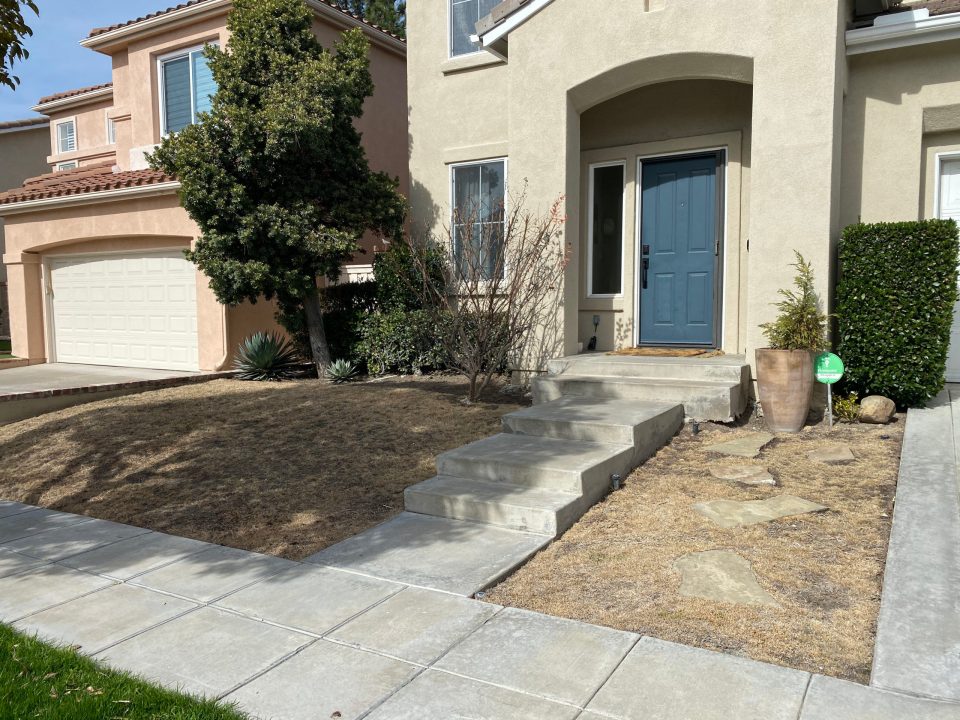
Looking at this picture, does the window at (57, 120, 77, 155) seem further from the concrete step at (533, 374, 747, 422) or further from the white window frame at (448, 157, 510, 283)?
the concrete step at (533, 374, 747, 422)

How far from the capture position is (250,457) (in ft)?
23.3

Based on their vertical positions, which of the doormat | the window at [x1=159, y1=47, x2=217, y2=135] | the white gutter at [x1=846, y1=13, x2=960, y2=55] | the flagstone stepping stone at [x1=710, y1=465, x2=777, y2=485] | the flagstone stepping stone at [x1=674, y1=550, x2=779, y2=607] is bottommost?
the flagstone stepping stone at [x1=674, y1=550, x2=779, y2=607]

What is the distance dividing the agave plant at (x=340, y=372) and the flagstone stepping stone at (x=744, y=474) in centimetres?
612

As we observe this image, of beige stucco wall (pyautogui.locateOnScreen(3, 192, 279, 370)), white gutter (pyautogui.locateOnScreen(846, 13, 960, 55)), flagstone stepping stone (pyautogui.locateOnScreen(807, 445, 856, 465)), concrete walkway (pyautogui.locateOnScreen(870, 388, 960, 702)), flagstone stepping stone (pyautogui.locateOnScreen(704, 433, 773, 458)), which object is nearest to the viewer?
concrete walkway (pyautogui.locateOnScreen(870, 388, 960, 702))

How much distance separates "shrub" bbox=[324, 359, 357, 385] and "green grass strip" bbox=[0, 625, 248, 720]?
24.0 feet

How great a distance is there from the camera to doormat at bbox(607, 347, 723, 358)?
8.83m

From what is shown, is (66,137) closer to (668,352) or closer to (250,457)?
(250,457)

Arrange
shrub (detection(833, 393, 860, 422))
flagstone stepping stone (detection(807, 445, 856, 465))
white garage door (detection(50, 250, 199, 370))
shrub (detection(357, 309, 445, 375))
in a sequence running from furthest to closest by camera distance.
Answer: white garage door (detection(50, 250, 199, 370))
shrub (detection(357, 309, 445, 375))
shrub (detection(833, 393, 860, 422))
flagstone stepping stone (detection(807, 445, 856, 465))

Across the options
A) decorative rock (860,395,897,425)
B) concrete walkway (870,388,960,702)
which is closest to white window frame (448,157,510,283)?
decorative rock (860,395,897,425)

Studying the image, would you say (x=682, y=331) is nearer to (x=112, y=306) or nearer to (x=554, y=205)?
(x=554, y=205)

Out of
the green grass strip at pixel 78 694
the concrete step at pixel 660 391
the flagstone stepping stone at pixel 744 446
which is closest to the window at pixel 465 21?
the concrete step at pixel 660 391

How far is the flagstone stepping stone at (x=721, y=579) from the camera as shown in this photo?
399 centimetres

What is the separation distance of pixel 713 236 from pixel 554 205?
2.12 metres

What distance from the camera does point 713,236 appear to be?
9.33 meters
